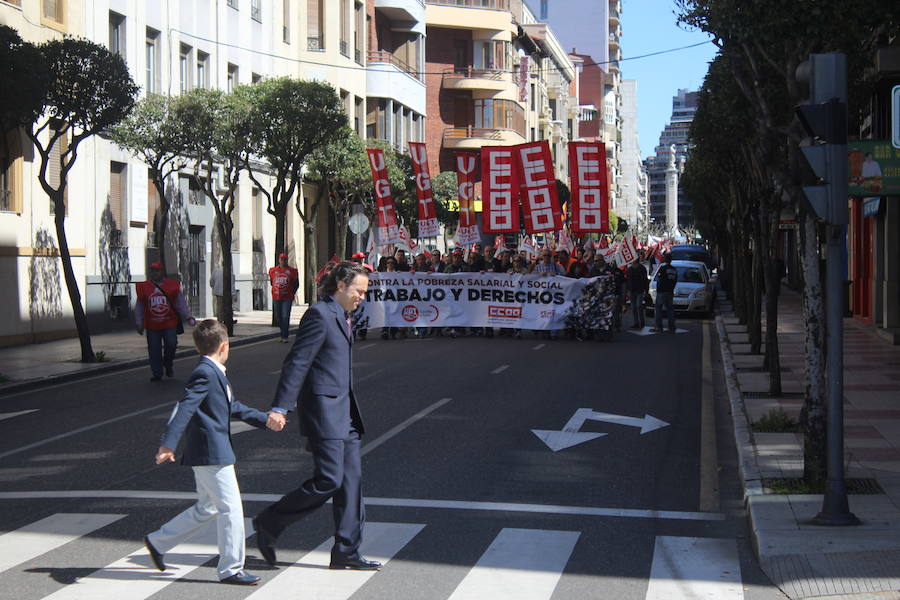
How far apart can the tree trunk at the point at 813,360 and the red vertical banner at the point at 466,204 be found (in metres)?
25.9

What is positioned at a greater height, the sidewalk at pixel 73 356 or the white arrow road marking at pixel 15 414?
the sidewalk at pixel 73 356

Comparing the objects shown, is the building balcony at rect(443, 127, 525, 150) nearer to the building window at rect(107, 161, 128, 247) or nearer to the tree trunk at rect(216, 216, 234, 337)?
the building window at rect(107, 161, 128, 247)

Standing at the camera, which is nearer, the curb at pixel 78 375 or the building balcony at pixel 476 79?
the curb at pixel 78 375

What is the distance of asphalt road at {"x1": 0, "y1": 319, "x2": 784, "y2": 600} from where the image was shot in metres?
6.68

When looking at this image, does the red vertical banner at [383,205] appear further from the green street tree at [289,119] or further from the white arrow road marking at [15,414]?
the white arrow road marking at [15,414]

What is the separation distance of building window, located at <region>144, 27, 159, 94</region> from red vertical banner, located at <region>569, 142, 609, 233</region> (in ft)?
37.0

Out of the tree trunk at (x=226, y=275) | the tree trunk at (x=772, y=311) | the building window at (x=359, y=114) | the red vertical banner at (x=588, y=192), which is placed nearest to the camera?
the tree trunk at (x=772, y=311)

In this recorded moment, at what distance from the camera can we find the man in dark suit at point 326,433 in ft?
22.1

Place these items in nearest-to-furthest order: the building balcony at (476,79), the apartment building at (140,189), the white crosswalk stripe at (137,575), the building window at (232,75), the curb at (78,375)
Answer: the white crosswalk stripe at (137,575) < the curb at (78,375) < the apartment building at (140,189) < the building window at (232,75) < the building balcony at (476,79)

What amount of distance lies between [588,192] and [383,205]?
26.7 feet

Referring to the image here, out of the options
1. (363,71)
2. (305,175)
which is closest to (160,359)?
(305,175)

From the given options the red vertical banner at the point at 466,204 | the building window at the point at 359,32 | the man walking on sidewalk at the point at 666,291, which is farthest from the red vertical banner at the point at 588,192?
the building window at the point at 359,32

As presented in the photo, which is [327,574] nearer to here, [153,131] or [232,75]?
[153,131]

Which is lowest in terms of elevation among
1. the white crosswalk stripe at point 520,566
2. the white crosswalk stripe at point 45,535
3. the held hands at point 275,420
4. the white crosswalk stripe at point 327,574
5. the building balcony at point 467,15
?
the white crosswalk stripe at point 520,566
